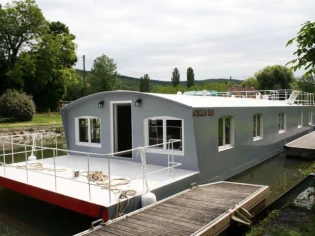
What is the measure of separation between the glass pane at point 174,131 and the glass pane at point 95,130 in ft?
9.84

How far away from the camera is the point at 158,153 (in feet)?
30.8

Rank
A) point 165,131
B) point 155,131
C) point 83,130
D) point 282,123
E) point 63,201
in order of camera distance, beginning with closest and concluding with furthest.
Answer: point 63,201 < point 165,131 < point 155,131 < point 83,130 < point 282,123

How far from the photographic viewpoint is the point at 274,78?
6066cm

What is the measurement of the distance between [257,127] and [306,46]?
10.1 m

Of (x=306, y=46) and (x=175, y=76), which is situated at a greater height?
(x=175, y=76)

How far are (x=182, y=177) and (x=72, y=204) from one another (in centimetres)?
287

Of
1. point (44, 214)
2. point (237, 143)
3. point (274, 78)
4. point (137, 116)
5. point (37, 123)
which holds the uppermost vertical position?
point (274, 78)

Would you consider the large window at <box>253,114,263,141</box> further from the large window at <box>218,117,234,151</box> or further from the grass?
the grass

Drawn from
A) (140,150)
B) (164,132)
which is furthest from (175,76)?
(140,150)

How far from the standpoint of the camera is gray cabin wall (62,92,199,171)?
8656mm

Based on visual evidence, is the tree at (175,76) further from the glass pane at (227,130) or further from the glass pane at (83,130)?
the glass pane at (227,130)

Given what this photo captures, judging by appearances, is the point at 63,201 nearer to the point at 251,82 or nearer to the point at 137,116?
the point at 137,116

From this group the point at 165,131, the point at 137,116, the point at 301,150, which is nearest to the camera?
the point at 165,131

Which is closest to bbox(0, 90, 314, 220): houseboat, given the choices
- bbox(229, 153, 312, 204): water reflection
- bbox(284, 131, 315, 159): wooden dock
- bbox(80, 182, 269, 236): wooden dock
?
bbox(229, 153, 312, 204): water reflection
